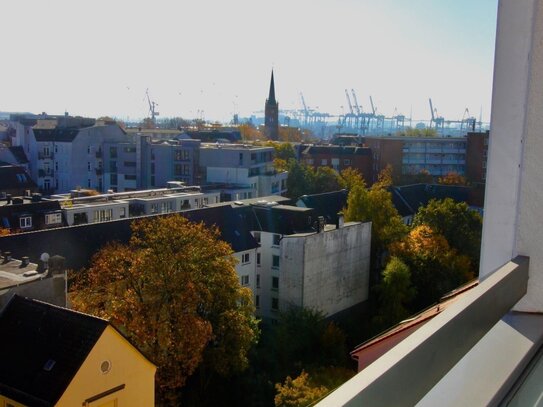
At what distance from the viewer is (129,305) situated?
6953 millimetres

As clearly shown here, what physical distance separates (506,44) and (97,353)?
4.67 metres

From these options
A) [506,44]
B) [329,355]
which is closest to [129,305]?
[329,355]

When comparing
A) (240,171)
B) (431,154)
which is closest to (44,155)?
(240,171)

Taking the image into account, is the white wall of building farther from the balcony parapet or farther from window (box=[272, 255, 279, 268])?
window (box=[272, 255, 279, 268])

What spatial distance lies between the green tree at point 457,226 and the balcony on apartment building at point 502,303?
12588 mm

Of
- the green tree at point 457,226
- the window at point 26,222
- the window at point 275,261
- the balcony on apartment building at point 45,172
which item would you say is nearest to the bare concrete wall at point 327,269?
the window at point 275,261

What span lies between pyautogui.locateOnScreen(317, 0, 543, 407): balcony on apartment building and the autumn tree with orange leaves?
6020mm

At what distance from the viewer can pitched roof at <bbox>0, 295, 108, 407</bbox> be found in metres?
4.84

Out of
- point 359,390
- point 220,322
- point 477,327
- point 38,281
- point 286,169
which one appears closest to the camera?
point 359,390

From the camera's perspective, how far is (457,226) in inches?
524

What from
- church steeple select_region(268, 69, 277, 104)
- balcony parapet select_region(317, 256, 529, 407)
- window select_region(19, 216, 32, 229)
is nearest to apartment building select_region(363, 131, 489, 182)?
church steeple select_region(268, 69, 277, 104)

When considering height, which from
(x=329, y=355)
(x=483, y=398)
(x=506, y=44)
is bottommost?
(x=329, y=355)

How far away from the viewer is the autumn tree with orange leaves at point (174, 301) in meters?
6.95

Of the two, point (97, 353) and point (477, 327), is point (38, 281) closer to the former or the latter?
point (97, 353)
